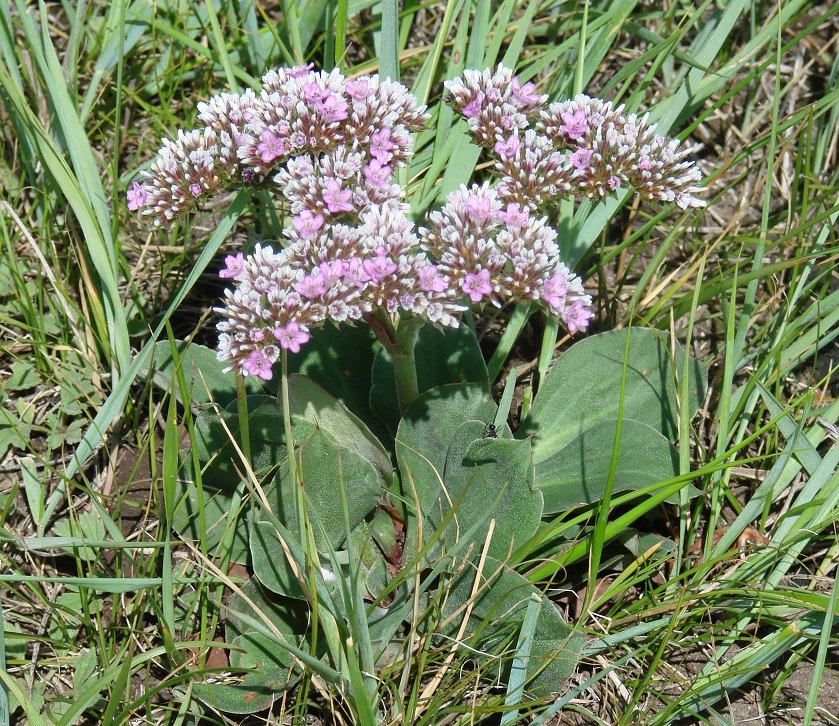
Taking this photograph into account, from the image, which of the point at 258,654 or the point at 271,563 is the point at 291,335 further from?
the point at 258,654

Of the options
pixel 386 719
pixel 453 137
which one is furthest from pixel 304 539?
pixel 453 137

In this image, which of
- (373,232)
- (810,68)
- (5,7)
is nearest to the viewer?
(373,232)

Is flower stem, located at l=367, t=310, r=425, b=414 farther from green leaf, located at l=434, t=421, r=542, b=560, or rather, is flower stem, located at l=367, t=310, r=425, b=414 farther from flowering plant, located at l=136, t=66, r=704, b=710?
green leaf, located at l=434, t=421, r=542, b=560

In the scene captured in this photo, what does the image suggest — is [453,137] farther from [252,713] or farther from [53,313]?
[252,713]

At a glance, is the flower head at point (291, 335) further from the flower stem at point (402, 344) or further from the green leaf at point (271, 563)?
the green leaf at point (271, 563)

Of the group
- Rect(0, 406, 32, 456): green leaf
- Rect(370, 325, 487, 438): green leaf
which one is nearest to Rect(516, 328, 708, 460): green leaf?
Rect(370, 325, 487, 438): green leaf
